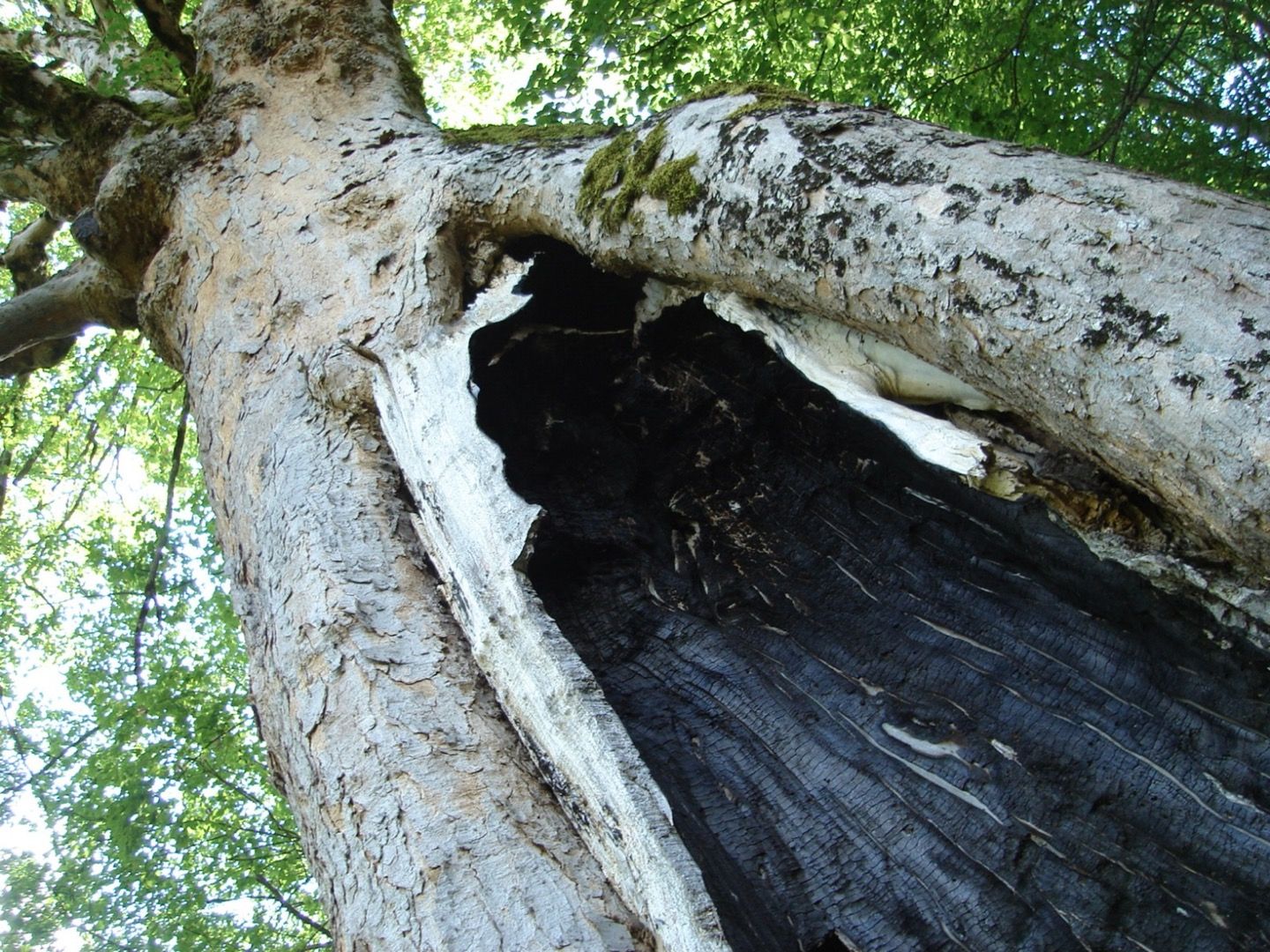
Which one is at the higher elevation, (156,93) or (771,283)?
(156,93)

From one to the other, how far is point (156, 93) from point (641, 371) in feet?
9.94

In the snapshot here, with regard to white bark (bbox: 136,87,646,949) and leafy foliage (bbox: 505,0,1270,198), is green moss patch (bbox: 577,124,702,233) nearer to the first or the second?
white bark (bbox: 136,87,646,949)

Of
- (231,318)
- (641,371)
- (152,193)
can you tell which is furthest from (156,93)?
(641,371)

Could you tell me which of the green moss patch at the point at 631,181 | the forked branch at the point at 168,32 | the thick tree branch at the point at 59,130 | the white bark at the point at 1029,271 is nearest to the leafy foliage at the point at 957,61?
the forked branch at the point at 168,32

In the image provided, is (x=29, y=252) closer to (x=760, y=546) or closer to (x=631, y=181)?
(x=631, y=181)

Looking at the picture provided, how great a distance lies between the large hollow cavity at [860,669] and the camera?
50.5 inches

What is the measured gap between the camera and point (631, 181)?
186 centimetres

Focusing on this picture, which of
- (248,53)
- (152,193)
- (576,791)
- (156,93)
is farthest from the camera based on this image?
(156,93)

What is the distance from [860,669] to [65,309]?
3489 millimetres

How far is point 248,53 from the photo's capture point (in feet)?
10.1

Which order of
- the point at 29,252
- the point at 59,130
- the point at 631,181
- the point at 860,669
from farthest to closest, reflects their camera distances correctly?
the point at 29,252
the point at 59,130
the point at 631,181
the point at 860,669

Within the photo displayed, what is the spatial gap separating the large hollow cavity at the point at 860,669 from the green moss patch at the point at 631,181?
0.82ft

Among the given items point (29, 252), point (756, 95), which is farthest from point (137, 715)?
point (756, 95)

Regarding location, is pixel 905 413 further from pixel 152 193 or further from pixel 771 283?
pixel 152 193
